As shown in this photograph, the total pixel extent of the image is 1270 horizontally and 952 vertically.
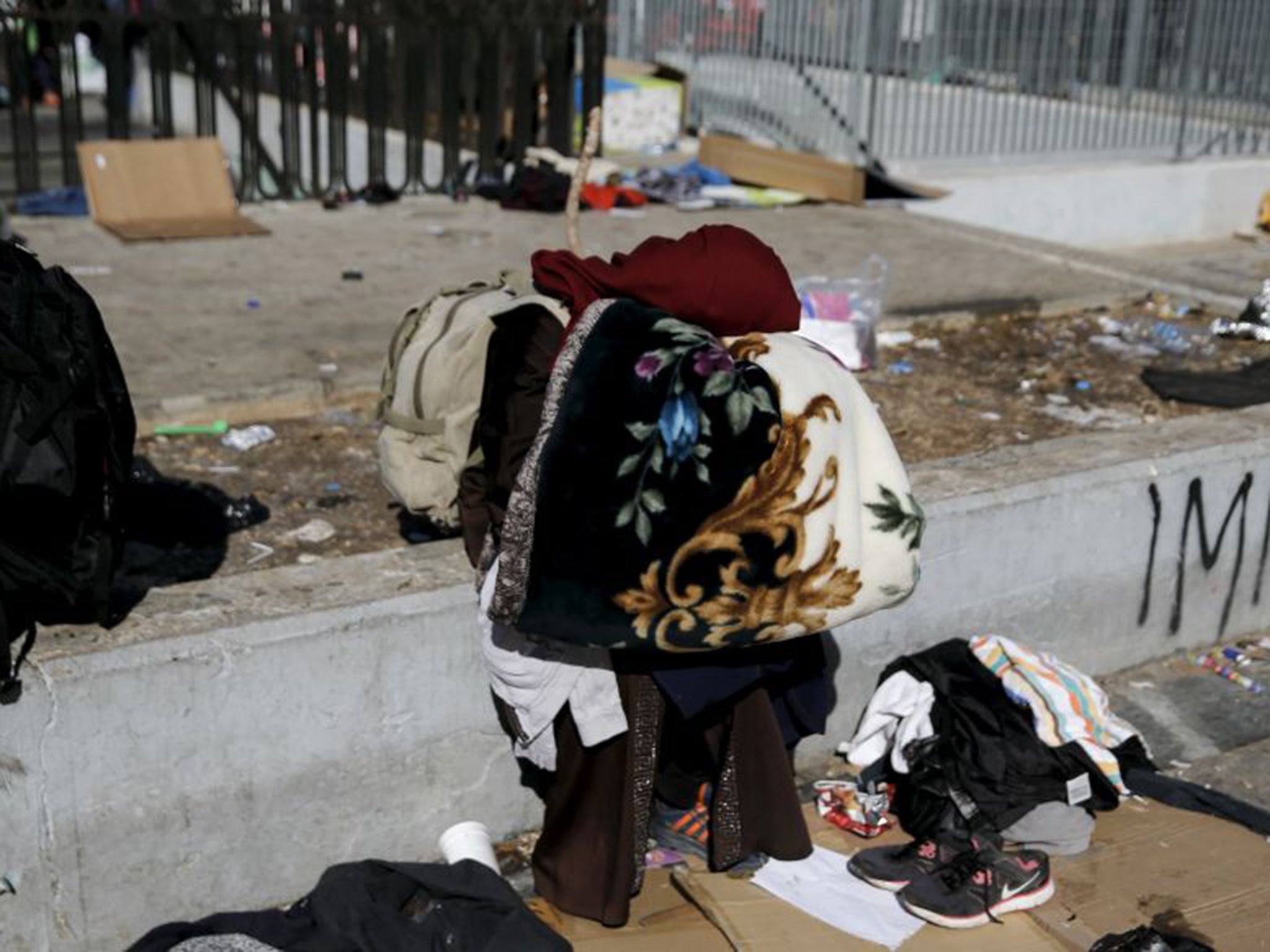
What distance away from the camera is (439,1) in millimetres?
11055

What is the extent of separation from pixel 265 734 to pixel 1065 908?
194 centimetres

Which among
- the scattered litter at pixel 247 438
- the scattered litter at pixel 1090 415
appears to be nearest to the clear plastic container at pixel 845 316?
the scattered litter at pixel 1090 415

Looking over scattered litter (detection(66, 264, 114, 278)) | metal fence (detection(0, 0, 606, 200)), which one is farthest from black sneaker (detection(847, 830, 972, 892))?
metal fence (detection(0, 0, 606, 200))

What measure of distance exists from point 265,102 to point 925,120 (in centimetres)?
553

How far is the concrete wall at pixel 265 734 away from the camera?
10.8 ft

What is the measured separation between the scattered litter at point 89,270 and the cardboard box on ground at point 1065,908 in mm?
5289

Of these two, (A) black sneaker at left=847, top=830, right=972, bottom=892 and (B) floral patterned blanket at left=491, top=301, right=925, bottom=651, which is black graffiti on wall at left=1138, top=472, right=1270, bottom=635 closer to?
(A) black sneaker at left=847, top=830, right=972, bottom=892

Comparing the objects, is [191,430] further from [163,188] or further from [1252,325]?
[1252,325]

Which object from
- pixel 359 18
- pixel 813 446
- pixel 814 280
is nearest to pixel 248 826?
pixel 813 446

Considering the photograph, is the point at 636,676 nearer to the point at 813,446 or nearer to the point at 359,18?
the point at 813,446

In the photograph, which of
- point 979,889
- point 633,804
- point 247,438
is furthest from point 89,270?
point 979,889

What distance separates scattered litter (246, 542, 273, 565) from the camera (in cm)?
457

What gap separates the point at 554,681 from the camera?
3426 mm

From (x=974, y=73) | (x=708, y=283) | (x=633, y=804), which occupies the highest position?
(x=974, y=73)
